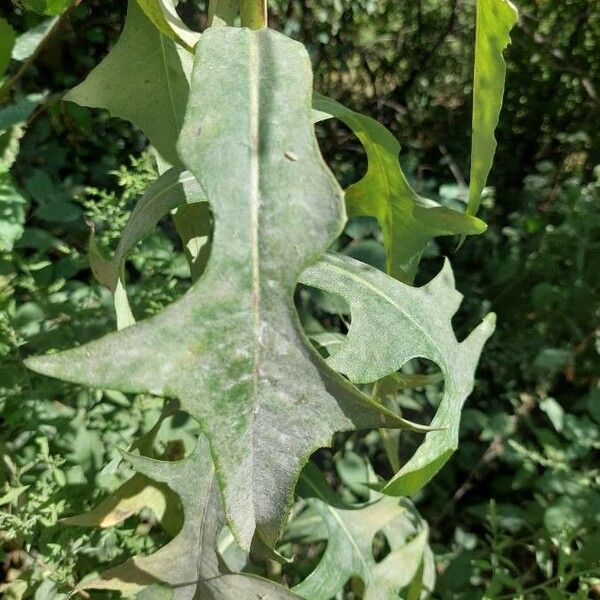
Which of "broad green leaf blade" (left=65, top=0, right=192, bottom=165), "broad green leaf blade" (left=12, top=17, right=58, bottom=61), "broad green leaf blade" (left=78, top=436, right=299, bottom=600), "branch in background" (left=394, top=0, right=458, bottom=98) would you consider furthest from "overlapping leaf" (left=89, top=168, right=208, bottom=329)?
"branch in background" (left=394, top=0, right=458, bottom=98)

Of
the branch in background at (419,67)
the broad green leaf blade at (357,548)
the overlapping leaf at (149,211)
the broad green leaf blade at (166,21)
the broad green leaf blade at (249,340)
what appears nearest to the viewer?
the broad green leaf blade at (249,340)

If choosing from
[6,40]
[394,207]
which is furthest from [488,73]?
[6,40]

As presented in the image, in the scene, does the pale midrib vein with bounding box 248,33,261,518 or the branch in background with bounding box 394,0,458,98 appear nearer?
the pale midrib vein with bounding box 248,33,261,518

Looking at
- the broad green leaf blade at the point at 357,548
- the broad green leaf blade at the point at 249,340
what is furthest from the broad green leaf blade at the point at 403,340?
the broad green leaf blade at the point at 357,548

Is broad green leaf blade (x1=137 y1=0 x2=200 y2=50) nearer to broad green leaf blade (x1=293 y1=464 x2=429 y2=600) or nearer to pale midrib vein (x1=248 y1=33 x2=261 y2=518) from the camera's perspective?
pale midrib vein (x1=248 y1=33 x2=261 y2=518)

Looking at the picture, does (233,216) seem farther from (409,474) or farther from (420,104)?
(420,104)

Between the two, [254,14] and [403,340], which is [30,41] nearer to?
[254,14]

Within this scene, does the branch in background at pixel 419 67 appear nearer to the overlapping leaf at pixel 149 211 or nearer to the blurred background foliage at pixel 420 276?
the blurred background foliage at pixel 420 276
